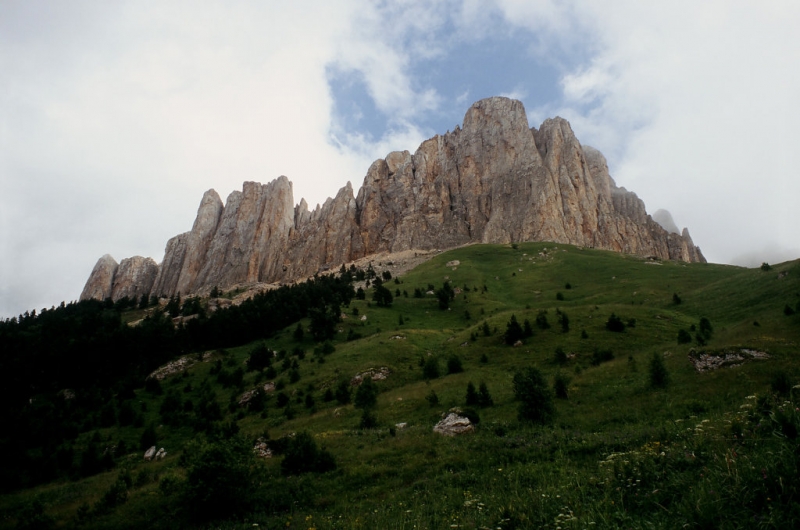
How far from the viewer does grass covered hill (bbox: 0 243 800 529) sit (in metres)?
10.2

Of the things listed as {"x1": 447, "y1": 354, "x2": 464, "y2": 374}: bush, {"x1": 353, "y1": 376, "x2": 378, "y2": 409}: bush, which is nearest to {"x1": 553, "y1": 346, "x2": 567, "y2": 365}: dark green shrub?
{"x1": 447, "y1": 354, "x2": 464, "y2": 374}: bush

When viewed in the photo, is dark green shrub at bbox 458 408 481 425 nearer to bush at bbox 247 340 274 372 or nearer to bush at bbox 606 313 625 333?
bush at bbox 606 313 625 333

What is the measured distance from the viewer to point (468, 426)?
23.7m

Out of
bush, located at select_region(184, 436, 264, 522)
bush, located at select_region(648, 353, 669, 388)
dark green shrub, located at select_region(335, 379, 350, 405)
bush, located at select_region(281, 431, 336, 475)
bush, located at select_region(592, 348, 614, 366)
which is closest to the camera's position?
bush, located at select_region(184, 436, 264, 522)

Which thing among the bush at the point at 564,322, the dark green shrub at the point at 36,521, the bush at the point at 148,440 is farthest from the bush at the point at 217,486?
the bush at the point at 564,322

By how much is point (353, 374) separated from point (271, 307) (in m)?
44.9

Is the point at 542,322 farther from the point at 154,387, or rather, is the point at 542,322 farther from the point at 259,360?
the point at 154,387

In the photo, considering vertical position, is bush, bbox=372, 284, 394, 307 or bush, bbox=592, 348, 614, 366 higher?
bush, bbox=372, 284, 394, 307

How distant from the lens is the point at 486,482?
14.8m

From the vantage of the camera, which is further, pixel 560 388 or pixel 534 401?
pixel 560 388

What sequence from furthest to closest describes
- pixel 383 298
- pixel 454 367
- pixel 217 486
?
pixel 383 298, pixel 454 367, pixel 217 486

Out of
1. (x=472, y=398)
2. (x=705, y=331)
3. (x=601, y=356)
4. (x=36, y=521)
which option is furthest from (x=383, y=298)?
(x=36, y=521)

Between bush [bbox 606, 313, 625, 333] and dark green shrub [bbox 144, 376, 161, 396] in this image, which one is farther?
dark green shrub [bbox 144, 376, 161, 396]

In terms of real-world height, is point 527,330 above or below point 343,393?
above
